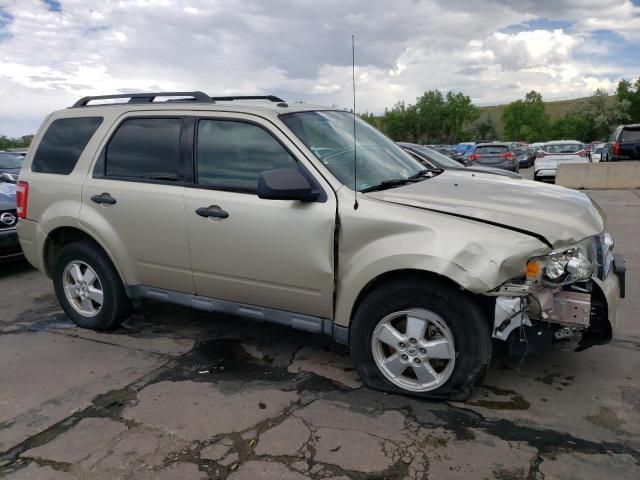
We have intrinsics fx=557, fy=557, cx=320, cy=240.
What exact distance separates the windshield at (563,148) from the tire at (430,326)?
18.4m

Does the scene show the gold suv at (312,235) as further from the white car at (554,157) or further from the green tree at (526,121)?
the green tree at (526,121)

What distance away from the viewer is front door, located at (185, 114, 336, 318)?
356 cm

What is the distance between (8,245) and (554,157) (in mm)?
16953

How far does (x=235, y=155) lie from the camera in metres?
3.95

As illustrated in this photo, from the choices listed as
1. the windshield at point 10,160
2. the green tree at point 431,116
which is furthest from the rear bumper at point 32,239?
the green tree at point 431,116

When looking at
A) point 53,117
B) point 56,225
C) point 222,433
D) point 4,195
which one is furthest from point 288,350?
point 4,195

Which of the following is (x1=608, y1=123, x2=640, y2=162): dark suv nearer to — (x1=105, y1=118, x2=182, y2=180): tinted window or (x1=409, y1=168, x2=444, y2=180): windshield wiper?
(x1=409, y1=168, x2=444, y2=180): windshield wiper

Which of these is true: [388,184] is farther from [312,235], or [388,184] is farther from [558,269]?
[558,269]

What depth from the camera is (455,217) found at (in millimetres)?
3225

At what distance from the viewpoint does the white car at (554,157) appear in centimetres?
1861

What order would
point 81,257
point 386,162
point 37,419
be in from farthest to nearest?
point 81,257, point 386,162, point 37,419

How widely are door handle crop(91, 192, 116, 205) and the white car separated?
16201 millimetres

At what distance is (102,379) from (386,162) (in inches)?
101

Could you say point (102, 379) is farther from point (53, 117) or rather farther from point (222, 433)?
point (53, 117)
